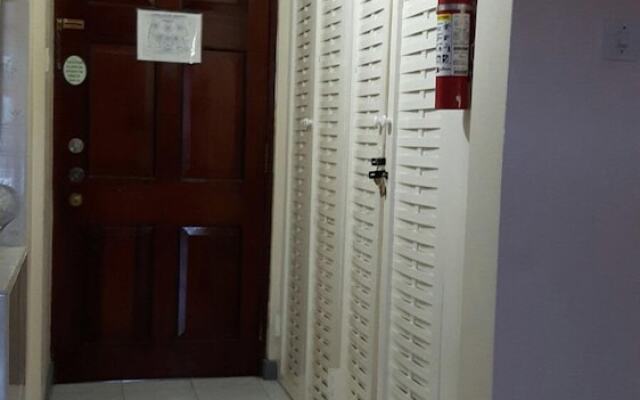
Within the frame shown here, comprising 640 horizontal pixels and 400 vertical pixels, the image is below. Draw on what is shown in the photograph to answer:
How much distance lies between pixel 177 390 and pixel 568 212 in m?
2.49

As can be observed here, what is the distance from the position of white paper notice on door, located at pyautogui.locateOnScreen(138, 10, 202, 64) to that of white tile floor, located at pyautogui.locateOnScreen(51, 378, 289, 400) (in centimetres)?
148

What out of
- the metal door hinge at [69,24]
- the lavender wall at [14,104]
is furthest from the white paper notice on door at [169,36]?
the lavender wall at [14,104]

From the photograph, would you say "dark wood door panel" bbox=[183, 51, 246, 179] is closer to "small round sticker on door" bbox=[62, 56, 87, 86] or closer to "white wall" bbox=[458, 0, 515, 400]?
"small round sticker on door" bbox=[62, 56, 87, 86]

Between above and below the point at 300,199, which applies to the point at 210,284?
below

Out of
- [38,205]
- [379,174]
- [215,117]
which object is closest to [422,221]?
[379,174]

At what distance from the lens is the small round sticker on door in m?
3.74

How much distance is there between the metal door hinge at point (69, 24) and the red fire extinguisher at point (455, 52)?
7.35 feet

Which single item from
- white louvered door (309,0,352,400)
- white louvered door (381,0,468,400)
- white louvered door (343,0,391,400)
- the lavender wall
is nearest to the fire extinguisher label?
white louvered door (381,0,468,400)

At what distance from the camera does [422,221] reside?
7.56 ft

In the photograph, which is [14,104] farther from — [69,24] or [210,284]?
[210,284]

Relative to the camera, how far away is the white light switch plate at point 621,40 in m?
1.82

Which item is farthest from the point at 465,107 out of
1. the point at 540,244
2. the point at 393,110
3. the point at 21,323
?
the point at 21,323

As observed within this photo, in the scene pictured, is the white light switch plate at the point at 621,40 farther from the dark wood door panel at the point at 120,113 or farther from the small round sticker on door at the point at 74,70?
the small round sticker on door at the point at 74,70

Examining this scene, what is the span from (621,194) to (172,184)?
96.2 inches
